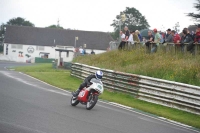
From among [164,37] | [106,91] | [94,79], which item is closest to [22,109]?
[94,79]

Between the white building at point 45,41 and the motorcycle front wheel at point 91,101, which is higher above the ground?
the white building at point 45,41

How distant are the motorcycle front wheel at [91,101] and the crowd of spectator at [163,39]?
7752mm

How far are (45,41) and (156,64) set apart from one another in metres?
81.8

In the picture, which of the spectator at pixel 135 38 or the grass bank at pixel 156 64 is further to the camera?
the spectator at pixel 135 38

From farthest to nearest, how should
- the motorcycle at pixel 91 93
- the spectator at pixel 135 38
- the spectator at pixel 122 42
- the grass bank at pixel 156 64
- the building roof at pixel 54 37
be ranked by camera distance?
the building roof at pixel 54 37
the spectator at pixel 122 42
the spectator at pixel 135 38
the grass bank at pixel 156 64
the motorcycle at pixel 91 93

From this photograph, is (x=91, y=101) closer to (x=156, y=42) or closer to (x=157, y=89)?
(x=157, y=89)

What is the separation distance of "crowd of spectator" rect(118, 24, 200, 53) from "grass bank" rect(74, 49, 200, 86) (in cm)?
51

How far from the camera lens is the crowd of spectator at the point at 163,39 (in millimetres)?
22125

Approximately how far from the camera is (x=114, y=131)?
10.8 metres

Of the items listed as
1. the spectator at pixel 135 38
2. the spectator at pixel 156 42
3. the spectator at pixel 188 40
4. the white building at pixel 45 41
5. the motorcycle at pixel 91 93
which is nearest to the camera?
the motorcycle at pixel 91 93

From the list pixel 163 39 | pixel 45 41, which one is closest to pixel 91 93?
pixel 163 39

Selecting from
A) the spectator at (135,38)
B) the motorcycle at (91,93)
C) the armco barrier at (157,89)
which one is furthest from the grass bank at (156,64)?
the motorcycle at (91,93)

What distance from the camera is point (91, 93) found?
1539 cm

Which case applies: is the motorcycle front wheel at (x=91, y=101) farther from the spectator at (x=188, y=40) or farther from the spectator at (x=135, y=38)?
the spectator at (x=135, y=38)
